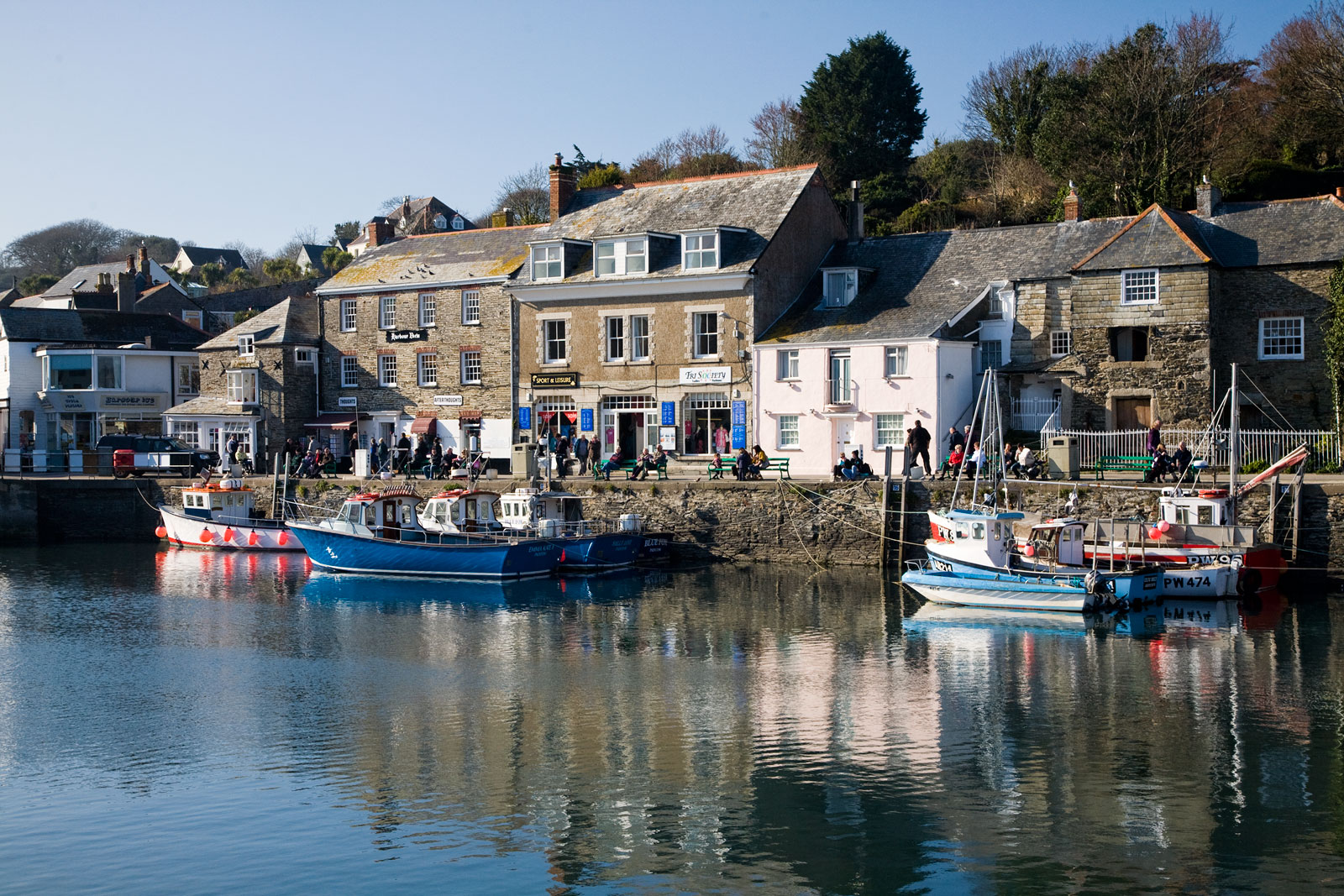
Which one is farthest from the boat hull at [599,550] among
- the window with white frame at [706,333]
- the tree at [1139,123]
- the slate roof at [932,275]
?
the tree at [1139,123]

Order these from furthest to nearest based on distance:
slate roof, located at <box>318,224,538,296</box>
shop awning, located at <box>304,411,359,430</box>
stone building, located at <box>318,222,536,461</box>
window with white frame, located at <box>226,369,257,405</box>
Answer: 1. window with white frame, located at <box>226,369,257,405</box>
2. shop awning, located at <box>304,411,359,430</box>
3. slate roof, located at <box>318,224,538,296</box>
4. stone building, located at <box>318,222,536,461</box>

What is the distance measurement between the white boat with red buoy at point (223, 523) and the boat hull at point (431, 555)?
571cm

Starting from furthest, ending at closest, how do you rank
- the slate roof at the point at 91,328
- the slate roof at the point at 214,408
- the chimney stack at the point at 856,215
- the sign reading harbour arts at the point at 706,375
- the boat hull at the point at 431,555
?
1. the slate roof at the point at 91,328
2. the slate roof at the point at 214,408
3. the chimney stack at the point at 856,215
4. the sign reading harbour arts at the point at 706,375
5. the boat hull at the point at 431,555

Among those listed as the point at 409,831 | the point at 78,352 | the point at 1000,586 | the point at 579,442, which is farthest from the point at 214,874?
the point at 78,352

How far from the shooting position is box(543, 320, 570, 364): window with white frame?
47312mm

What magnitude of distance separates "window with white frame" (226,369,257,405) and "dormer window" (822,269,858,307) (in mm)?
23652

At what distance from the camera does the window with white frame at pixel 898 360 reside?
4044 centimetres

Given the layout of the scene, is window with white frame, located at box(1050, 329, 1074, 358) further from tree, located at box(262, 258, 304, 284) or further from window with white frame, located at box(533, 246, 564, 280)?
tree, located at box(262, 258, 304, 284)

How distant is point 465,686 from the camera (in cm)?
2331

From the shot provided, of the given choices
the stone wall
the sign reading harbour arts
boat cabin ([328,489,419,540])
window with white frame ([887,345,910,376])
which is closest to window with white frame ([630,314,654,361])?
the sign reading harbour arts

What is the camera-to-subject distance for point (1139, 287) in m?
39.6

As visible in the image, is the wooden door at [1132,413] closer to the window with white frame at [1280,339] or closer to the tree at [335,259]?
the window with white frame at [1280,339]

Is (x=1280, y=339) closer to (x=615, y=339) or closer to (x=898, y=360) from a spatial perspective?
(x=898, y=360)

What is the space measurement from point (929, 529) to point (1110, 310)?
9569 mm
